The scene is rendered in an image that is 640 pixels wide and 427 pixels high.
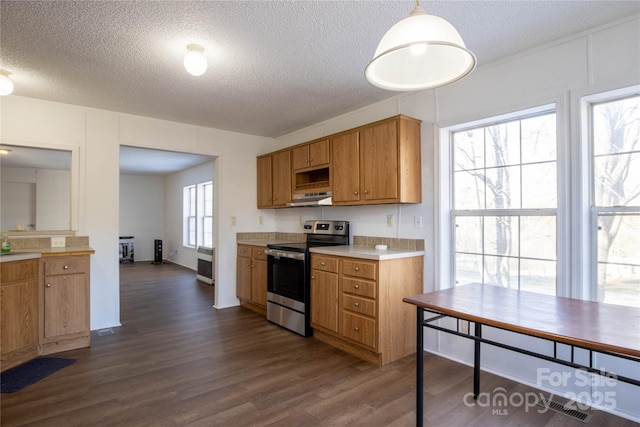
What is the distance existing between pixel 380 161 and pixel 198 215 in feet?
18.9

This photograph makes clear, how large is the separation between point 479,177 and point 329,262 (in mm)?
1586

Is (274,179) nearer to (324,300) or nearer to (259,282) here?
(259,282)

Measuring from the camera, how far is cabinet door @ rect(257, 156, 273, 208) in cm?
477

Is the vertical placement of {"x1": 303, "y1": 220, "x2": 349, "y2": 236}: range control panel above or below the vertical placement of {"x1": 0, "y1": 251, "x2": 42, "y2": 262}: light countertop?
above

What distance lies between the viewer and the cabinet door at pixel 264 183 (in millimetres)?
4773

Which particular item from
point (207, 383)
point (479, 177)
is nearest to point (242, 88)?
point (479, 177)

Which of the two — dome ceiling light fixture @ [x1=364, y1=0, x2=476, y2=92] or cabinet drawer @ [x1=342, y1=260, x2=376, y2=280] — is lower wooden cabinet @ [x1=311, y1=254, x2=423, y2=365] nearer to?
cabinet drawer @ [x1=342, y1=260, x2=376, y2=280]

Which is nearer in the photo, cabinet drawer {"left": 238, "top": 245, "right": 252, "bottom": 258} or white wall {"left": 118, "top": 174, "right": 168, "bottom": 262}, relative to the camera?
cabinet drawer {"left": 238, "top": 245, "right": 252, "bottom": 258}

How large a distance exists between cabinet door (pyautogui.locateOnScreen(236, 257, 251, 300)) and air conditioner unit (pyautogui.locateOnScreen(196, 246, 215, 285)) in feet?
5.96

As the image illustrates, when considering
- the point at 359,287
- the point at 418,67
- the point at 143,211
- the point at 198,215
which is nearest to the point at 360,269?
the point at 359,287

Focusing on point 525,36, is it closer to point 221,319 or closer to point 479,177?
point 479,177

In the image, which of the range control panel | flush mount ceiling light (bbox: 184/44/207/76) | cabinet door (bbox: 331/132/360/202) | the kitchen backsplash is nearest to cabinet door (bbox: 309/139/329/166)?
cabinet door (bbox: 331/132/360/202)

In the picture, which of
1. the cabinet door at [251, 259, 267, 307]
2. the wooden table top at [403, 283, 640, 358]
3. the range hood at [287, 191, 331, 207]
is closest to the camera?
the wooden table top at [403, 283, 640, 358]

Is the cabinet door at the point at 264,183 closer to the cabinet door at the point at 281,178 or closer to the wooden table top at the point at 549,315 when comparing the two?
the cabinet door at the point at 281,178
